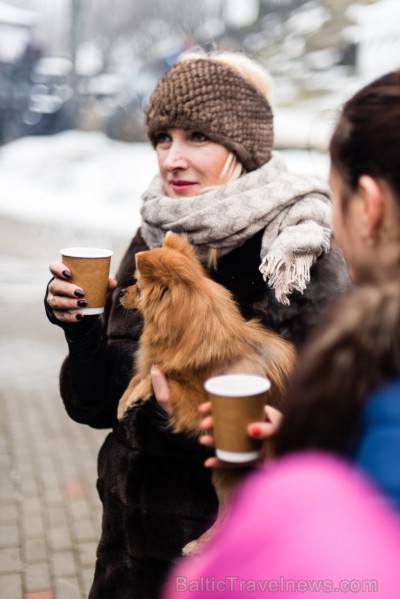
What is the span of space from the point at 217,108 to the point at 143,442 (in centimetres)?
106

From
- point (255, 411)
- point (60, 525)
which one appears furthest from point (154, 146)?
point (60, 525)

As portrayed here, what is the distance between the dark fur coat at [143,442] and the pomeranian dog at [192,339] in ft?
0.28

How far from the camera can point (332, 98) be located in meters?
11.0

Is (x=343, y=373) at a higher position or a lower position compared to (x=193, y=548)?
higher

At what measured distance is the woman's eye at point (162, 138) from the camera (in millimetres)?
2471

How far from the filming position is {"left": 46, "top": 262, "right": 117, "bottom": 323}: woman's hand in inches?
85.5

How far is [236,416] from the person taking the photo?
1404mm

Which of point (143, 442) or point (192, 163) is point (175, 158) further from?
point (143, 442)

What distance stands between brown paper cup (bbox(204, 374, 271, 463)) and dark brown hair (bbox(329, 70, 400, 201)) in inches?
17.5

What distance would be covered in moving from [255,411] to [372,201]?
49 cm

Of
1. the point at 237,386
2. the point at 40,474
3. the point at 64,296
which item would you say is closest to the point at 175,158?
the point at 64,296

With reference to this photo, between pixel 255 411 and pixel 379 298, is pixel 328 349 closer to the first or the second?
pixel 379 298

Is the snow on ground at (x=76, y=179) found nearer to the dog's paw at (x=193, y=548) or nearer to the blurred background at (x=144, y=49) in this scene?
the blurred background at (x=144, y=49)

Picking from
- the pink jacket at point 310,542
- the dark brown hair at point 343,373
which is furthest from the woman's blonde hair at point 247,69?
the pink jacket at point 310,542
